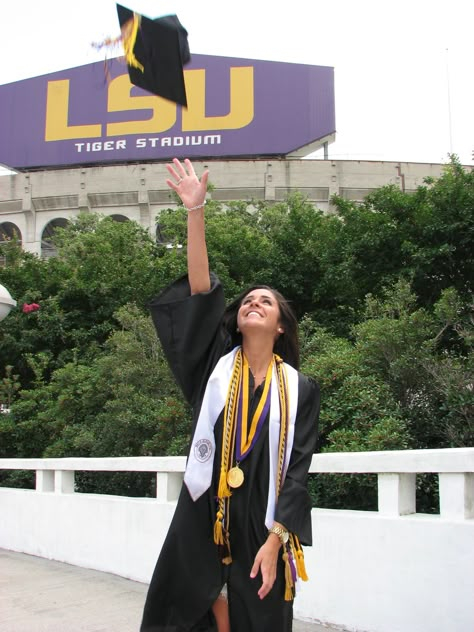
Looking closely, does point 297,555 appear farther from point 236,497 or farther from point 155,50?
point 155,50

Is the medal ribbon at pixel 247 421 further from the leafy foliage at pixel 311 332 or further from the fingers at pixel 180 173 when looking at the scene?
the leafy foliage at pixel 311 332

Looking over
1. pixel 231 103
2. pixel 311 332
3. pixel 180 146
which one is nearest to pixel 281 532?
pixel 311 332

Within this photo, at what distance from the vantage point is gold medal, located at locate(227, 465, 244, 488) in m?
2.29

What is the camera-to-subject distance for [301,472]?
92.6 inches

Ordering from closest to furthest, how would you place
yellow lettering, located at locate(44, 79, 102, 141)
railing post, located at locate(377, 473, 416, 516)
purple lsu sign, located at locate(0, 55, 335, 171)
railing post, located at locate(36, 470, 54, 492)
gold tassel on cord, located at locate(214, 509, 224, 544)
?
1. gold tassel on cord, located at locate(214, 509, 224, 544)
2. railing post, located at locate(377, 473, 416, 516)
3. railing post, located at locate(36, 470, 54, 492)
4. purple lsu sign, located at locate(0, 55, 335, 171)
5. yellow lettering, located at locate(44, 79, 102, 141)

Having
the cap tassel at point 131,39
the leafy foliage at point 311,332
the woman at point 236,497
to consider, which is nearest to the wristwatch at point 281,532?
the woman at point 236,497

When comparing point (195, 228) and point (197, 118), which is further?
point (197, 118)

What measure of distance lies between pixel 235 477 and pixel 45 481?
5483 mm

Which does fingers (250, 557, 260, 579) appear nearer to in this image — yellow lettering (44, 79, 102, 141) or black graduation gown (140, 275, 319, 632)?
black graduation gown (140, 275, 319, 632)

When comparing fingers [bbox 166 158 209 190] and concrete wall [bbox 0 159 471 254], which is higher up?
concrete wall [bbox 0 159 471 254]

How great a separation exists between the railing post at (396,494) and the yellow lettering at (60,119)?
113ft

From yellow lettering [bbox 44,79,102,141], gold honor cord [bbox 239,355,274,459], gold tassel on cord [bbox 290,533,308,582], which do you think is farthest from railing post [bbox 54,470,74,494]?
yellow lettering [bbox 44,79,102,141]

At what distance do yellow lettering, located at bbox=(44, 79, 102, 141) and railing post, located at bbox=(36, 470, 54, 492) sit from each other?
31.0 metres

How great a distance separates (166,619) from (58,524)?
4.88m
